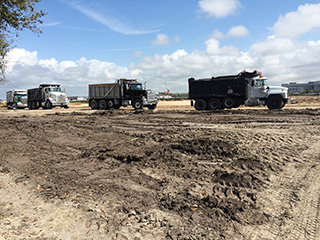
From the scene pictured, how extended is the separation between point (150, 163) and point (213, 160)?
1.58 meters

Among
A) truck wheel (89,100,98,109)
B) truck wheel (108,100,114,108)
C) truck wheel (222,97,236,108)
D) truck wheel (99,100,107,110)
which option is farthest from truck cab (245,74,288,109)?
truck wheel (89,100,98,109)

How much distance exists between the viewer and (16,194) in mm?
5199

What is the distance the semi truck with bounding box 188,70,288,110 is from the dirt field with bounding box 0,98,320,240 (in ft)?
42.7

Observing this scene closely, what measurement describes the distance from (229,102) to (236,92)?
39.7 inches

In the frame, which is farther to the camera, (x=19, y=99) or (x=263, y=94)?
(x=19, y=99)

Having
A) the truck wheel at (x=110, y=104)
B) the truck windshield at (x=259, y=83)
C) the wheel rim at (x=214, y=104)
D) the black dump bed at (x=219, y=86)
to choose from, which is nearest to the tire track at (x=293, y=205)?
the truck windshield at (x=259, y=83)

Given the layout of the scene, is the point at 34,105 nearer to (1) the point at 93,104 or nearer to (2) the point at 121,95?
(1) the point at 93,104

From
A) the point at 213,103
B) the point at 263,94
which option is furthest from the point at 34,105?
the point at 263,94

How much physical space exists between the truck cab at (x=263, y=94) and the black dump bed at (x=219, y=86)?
48 cm

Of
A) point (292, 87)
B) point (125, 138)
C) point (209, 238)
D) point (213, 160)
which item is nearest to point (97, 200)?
point (209, 238)

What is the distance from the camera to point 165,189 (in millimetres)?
5348

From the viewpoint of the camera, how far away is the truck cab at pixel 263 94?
2091cm

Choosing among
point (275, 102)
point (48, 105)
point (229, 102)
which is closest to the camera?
point (275, 102)

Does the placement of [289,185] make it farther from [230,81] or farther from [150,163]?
[230,81]
